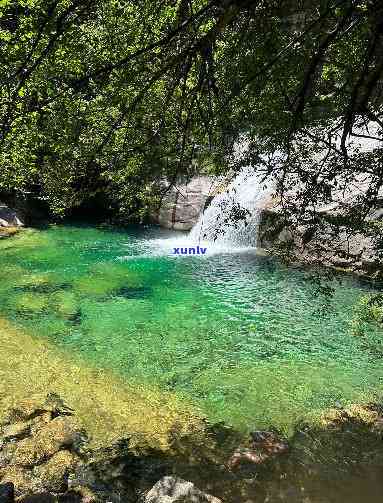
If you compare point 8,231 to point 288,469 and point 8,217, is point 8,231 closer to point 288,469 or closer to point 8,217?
point 8,217

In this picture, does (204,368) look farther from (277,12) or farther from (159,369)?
(277,12)

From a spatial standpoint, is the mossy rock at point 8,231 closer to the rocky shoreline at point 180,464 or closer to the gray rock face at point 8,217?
the gray rock face at point 8,217

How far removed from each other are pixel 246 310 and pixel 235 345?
2.65 meters

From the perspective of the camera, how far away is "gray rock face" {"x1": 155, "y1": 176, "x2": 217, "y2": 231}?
2748 centimetres

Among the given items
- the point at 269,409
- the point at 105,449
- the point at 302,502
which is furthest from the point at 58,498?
Answer: the point at 269,409

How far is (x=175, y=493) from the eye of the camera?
6.58m

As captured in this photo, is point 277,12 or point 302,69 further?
point 302,69

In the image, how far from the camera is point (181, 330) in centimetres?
1338

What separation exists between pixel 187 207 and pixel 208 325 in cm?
1501

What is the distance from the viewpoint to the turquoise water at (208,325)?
10.1 m

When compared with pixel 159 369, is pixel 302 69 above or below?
above

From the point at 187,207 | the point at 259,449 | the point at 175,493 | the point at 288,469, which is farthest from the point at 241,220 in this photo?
the point at 175,493

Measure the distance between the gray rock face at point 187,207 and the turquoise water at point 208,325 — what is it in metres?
6.30
